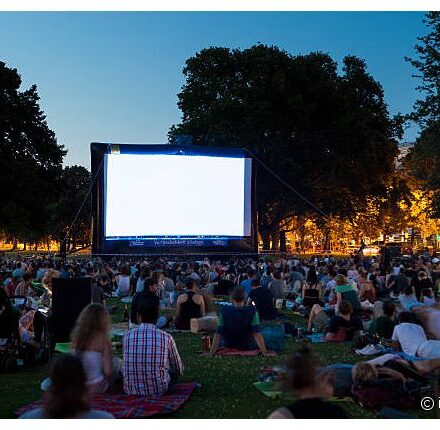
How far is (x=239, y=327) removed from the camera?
31.1 feet

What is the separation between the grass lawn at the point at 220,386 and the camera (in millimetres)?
6531

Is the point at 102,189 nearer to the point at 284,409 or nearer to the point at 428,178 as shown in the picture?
the point at 428,178

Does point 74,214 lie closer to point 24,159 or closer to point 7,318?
point 24,159

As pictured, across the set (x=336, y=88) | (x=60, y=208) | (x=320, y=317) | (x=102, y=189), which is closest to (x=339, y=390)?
(x=320, y=317)


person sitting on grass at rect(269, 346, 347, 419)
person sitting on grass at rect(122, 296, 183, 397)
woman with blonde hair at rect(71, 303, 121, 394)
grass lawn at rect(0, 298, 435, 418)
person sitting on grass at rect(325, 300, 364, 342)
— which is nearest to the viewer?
person sitting on grass at rect(269, 346, 347, 419)

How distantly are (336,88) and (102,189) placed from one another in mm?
19649

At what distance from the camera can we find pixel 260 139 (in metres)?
38.5

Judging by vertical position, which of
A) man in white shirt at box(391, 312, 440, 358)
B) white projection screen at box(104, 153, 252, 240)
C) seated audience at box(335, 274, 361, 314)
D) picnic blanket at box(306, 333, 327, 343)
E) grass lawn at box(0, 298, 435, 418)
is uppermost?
white projection screen at box(104, 153, 252, 240)

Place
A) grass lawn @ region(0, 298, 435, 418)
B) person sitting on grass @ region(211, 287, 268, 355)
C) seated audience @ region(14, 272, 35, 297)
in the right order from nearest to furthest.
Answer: grass lawn @ region(0, 298, 435, 418) → person sitting on grass @ region(211, 287, 268, 355) → seated audience @ region(14, 272, 35, 297)

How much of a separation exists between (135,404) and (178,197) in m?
19.2

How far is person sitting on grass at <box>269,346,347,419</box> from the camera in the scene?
353 centimetres

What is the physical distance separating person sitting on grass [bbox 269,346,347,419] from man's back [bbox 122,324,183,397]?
10.1ft

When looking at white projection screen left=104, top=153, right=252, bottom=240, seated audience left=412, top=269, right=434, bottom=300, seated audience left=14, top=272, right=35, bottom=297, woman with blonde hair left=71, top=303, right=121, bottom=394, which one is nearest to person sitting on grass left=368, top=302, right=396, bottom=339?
woman with blonde hair left=71, top=303, right=121, bottom=394

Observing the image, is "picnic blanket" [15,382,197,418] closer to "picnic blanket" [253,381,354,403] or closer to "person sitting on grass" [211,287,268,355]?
"picnic blanket" [253,381,354,403]
